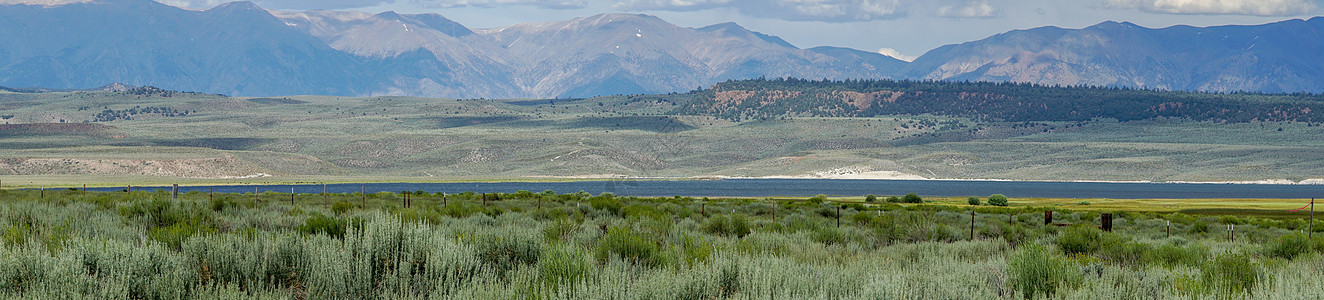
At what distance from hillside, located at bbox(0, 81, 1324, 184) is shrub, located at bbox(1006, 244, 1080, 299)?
113 meters

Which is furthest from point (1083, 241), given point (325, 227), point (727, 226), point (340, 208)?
point (340, 208)

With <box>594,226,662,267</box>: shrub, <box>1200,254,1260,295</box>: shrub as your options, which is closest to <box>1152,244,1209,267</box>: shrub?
<box>1200,254,1260,295</box>: shrub

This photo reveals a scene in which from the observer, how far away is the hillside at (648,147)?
12562 cm

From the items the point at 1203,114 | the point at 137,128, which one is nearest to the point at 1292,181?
the point at 1203,114

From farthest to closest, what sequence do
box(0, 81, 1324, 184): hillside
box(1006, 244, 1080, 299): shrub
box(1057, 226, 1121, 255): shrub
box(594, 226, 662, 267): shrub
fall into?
box(0, 81, 1324, 184): hillside → box(1057, 226, 1121, 255): shrub → box(594, 226, 662, 267): shrub → box(1006, 244, 1080, 299): shrub

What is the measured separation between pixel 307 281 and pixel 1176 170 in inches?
5518

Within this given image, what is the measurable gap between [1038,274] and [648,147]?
153 metres

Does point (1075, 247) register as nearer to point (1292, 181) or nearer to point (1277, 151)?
point (1292, 181)

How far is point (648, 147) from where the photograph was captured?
16162 centimetres

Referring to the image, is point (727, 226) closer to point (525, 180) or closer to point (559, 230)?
point (559, 230)

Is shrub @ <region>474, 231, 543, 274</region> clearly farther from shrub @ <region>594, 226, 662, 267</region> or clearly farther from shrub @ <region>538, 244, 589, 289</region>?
shrub @ <region>538, 244, 589, 289</region>

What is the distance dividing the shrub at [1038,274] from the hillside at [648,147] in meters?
113

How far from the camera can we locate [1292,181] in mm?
122125

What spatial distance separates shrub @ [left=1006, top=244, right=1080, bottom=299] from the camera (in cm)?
896
